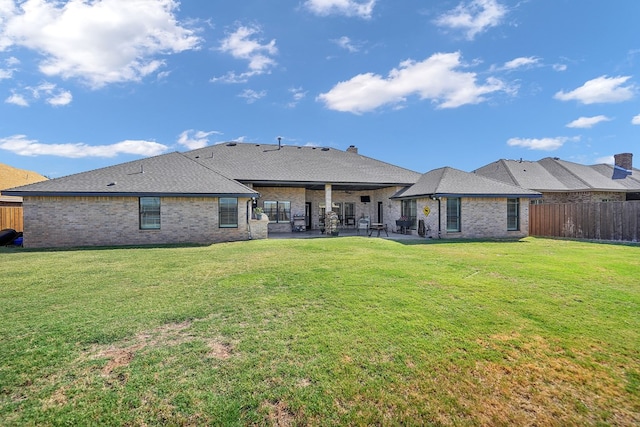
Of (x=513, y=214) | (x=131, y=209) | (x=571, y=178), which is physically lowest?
(x=513, y=214)

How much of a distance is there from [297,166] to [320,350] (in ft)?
57.8

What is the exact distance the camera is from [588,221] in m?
16.8

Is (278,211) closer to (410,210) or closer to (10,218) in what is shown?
(410,210)

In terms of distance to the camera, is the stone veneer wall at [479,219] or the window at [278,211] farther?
the window at [278,211]

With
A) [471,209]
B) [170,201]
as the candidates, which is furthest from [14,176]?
[471,209]

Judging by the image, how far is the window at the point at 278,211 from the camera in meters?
20.2

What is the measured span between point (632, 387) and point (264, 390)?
3.59 meters

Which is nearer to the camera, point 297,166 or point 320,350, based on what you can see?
point 320,350

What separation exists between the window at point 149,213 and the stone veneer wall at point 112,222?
0.17 meters

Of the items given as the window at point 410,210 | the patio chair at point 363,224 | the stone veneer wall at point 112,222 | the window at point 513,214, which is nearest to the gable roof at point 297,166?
the window at point 410,210

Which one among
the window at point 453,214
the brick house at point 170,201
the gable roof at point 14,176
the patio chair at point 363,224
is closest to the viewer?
the brick house at point 170,201

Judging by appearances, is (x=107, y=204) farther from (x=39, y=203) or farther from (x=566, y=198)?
(x=566, y=198)

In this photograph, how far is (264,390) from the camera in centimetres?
301

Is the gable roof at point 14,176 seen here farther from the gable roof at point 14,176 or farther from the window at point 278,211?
the window at point 278,211
